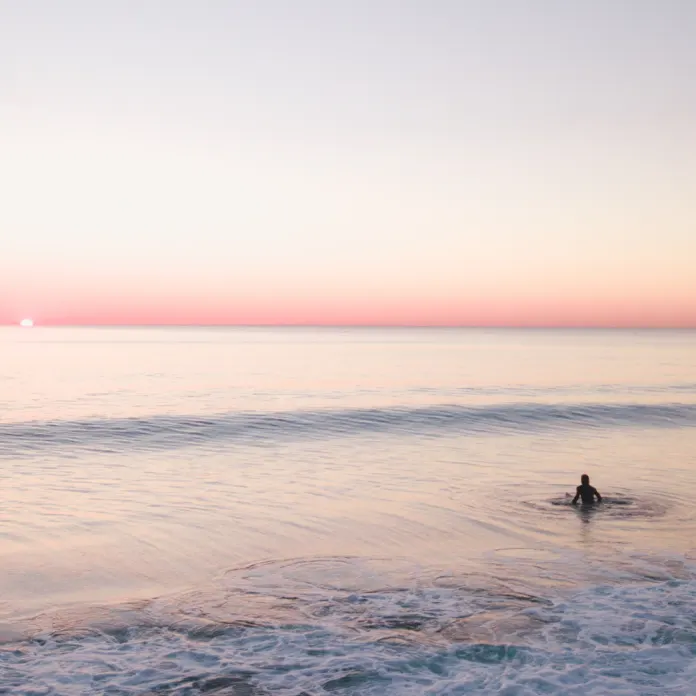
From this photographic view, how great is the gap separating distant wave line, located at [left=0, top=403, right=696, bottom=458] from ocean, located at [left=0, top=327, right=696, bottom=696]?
346mm

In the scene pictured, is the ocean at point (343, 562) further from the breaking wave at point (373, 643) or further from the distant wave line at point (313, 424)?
the distant wave line at point (313, 424)

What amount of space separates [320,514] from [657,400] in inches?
1462

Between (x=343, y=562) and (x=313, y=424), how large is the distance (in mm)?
23392

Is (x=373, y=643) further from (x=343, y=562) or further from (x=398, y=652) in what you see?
(x=343, y=562)

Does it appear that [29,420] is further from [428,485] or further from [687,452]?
[687,452]

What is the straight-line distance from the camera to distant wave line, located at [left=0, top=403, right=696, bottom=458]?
104ft

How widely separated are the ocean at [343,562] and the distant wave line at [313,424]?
35 centimetres

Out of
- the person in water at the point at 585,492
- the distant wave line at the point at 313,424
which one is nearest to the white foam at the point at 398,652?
the person in water at the point at 585,492

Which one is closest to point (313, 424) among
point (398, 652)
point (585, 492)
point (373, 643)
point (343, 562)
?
point (585, 492)

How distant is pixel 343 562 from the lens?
46.8 feet

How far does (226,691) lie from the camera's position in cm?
905

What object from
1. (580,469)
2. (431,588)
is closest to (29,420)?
(580,469)

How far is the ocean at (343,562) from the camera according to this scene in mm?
9672

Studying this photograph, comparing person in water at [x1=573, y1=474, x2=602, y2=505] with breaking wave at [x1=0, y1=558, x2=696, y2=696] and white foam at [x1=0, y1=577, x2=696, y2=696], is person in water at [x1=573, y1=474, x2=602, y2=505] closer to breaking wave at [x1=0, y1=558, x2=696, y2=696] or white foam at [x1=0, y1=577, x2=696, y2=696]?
breaking wave at [x1=0, y1=558, x2=696, y2=696]
